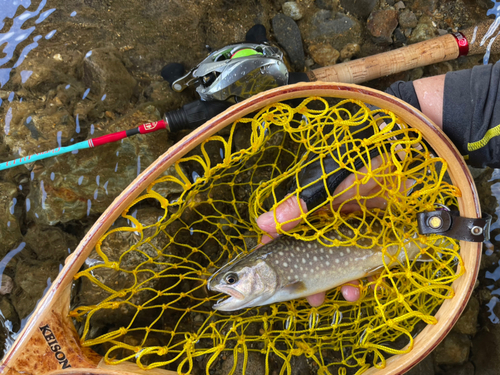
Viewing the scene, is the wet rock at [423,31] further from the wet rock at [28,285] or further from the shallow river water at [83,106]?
the wet rock at [28,285]

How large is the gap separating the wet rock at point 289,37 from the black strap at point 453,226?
64.1 inches

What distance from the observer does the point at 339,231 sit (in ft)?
7.16

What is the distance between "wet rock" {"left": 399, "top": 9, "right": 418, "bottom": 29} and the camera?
3.06 meters

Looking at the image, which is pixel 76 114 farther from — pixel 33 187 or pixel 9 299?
pixel 9 299

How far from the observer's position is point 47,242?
8.02ft

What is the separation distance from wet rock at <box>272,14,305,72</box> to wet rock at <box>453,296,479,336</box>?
246 centimetres

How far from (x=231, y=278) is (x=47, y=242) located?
53.5 inches

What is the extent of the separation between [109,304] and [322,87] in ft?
5.24

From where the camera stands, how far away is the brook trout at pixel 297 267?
2043 mm

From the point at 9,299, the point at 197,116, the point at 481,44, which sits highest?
the point at 197,116

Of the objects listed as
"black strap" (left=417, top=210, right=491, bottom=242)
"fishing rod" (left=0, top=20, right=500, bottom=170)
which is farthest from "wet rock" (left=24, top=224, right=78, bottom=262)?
"black strap" (left=417, top=210, right=491, bottom=242)

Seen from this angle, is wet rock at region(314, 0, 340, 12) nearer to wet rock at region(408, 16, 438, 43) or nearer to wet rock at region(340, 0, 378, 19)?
wet rock at region(340, 0, 378, 19)

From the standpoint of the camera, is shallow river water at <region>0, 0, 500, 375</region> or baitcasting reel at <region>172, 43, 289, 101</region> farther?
shallow river water at <region>0, 0, 500, 375</region>

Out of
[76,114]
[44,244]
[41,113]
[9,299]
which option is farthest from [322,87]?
[9,299]
